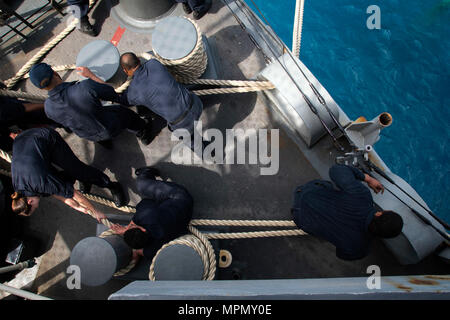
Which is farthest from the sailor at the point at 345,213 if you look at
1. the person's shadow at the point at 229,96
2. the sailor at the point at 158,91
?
the sailor at the point at 158,91

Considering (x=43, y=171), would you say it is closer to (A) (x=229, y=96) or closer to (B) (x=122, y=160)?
(B) (x=122, y=160)

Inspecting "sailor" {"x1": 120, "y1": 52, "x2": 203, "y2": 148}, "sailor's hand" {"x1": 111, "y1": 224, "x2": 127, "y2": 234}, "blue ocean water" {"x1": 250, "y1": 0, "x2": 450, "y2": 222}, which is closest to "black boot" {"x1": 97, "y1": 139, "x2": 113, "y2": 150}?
"sailor" {"x1": 120, "y1": 52, "x2": 203, "y2": 148}

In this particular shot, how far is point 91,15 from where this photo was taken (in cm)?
477

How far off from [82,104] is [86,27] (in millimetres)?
2054

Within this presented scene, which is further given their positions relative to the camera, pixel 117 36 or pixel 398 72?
pixel 398 72

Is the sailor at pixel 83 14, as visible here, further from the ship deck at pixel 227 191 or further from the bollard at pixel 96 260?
the bollard at pixel 96 260

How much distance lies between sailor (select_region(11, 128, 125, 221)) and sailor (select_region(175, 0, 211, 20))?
2734 mm

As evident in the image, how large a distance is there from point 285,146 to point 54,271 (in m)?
3.51

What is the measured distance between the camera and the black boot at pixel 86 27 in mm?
4539

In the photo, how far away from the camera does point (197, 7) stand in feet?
14.4

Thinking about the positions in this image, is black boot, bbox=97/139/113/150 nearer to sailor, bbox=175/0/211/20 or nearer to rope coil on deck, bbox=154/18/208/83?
rope coil on deck, bbox=154/18/208/83

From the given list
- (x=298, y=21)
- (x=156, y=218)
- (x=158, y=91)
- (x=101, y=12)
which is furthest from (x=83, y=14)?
(x=156, y=218)

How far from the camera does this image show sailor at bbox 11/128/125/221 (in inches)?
122

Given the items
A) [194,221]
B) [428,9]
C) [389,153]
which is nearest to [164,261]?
[194,221]
